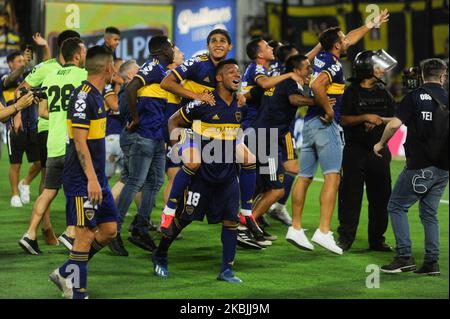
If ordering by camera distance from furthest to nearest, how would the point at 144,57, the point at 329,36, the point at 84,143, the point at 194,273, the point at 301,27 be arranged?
the point at 144,57, the point at 301,27, the point at 329,36, the point at 194,273, the point at 84,143

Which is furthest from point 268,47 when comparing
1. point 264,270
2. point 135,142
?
point 264,270

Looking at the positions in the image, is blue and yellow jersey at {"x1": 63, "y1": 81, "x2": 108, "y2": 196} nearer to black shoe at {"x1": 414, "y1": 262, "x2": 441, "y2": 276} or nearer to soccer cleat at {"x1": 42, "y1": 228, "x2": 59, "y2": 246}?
soccer cleat at {"x1": 42, "y1": 228, "x2": 59, "y2": 246}

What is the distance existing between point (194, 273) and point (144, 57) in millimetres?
21231

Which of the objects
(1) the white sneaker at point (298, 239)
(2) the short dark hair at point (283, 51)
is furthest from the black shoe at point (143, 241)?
(2) the short dark hair at point (283, 51)

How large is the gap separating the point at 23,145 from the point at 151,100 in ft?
11.7

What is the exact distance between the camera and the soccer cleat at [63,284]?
7812 mm

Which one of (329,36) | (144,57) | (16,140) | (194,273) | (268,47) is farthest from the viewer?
(144,57)

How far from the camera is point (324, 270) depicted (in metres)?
9.45

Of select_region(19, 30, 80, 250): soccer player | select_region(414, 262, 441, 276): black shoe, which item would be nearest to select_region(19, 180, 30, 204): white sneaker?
select_region(19, 30, 80, 250): soccer player

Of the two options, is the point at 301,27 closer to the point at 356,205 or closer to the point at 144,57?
the point at 144,57

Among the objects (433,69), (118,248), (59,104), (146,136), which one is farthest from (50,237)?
A: (433,69)

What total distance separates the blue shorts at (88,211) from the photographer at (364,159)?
12.0 feet

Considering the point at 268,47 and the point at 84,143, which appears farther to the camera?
the point at 268,47

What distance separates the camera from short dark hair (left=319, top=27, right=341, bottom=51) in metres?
10.2
